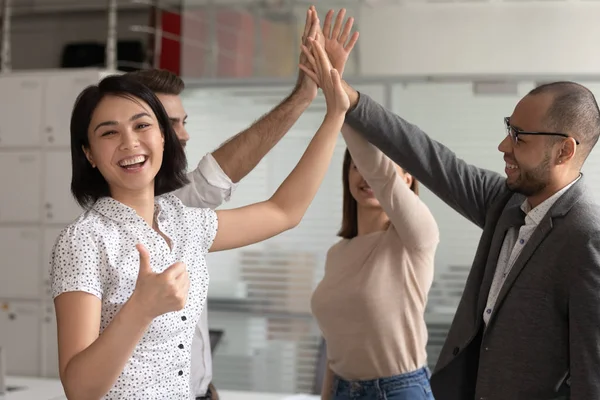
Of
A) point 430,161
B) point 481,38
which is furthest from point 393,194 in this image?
point 481,38

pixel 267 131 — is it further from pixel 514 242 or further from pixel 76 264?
pixel 76 264

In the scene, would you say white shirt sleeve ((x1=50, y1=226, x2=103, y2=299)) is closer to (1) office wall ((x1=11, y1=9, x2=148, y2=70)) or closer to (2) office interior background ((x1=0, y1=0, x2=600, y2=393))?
(2) office interior background ((x1=0, y1=0, x2=600, y2=393))

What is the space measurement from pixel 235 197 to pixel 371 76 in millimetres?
1226

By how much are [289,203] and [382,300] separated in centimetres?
73

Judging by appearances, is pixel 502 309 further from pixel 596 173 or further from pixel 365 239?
pixel 596 173

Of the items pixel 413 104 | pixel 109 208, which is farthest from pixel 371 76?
pixel 109 208

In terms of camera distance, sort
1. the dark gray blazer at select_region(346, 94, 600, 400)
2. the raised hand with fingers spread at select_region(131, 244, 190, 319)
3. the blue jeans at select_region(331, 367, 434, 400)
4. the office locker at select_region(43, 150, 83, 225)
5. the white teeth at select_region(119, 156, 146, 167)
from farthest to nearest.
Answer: the office locker at select_region(43, 150, 83, 225) → the blue jeans at select_region(331, 367, 434, 400) → the dark gray blazer at select_region(346, 94, 600, 400) → the white teeth at select_region(119, 156, 146, 167) → the raised hand with fingers spread at select_region(131, 244, 190, 319)

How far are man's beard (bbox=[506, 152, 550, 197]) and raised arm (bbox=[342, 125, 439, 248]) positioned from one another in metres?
0.55

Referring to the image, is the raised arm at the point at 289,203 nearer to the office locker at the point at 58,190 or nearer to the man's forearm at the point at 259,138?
the man's forearm at the point at 259,138

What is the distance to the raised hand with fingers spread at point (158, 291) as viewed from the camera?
152cm

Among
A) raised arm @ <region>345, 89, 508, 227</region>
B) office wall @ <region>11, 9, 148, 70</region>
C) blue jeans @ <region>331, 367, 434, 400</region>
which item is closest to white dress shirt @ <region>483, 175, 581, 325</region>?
raised arm @ <region>345, 89, 508, 227</region>

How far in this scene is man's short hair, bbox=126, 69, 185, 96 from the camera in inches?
97.1

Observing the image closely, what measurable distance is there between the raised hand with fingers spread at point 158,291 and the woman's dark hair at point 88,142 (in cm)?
35

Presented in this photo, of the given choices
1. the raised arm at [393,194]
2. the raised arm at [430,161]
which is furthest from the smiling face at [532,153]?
the raised arm at [393,194]
